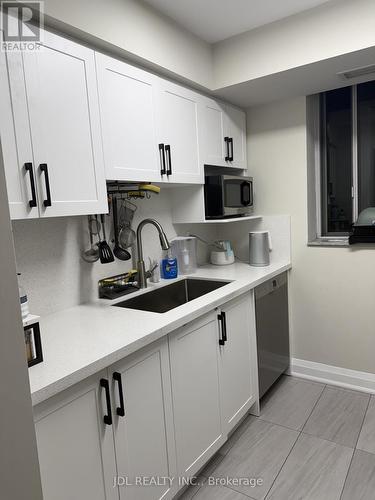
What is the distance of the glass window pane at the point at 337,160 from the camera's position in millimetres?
2551

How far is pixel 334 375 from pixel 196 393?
144 centimetres

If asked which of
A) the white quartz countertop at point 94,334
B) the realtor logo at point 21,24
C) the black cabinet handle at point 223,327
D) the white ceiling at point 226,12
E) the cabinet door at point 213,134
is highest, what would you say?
the white ceiling at point 226,12

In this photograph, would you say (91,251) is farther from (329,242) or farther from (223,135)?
(329,242)

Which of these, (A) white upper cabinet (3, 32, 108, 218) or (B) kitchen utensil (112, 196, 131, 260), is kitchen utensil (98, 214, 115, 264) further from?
(A) white upper cabinet (3, 32, 108, 218)

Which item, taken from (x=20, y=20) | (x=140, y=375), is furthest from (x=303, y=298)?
(x=20, y=20)

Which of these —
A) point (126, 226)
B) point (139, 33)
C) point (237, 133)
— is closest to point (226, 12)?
point (139, 33)

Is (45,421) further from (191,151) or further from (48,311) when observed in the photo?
(191,151)

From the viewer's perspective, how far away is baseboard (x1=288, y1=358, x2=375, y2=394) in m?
2.44

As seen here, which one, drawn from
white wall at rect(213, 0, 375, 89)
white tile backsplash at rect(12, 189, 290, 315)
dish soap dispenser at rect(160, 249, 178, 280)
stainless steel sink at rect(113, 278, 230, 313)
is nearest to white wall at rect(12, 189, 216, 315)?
white tile backsplash at rect(12, 189, 290, 315)

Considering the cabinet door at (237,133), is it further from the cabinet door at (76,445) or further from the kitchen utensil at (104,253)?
the cabinet door at (76,445)

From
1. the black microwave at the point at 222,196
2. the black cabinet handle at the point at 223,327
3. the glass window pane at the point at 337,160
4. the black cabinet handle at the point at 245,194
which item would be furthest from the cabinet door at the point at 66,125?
the glass window pane at the point at 337,160

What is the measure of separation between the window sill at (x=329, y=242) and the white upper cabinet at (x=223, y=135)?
82cm

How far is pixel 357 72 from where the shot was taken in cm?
212

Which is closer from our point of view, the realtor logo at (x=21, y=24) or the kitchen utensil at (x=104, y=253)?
the realtor logo at (x=21, y=24)
